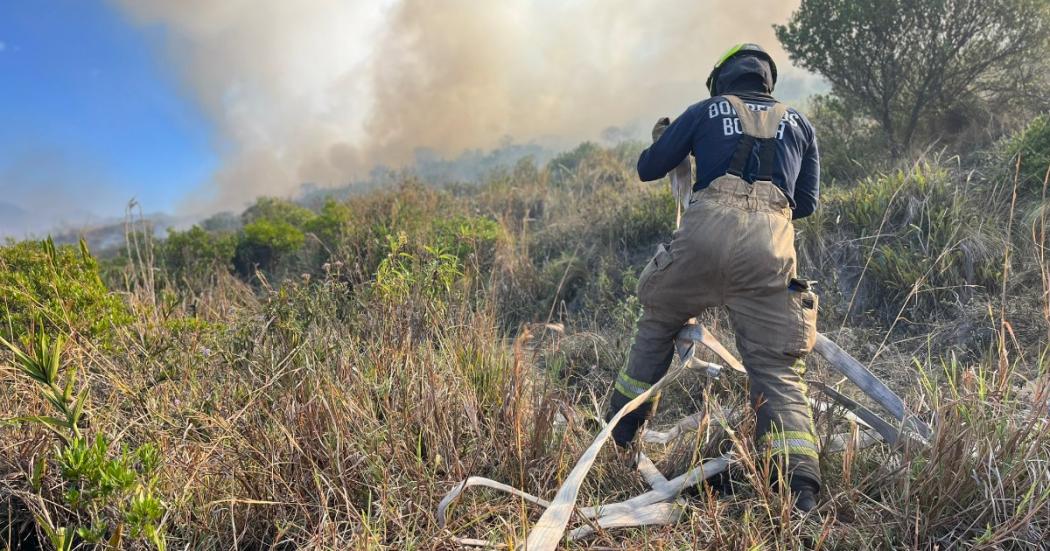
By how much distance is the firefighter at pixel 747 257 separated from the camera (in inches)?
95.5

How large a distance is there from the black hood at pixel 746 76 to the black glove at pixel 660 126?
0.33 metres

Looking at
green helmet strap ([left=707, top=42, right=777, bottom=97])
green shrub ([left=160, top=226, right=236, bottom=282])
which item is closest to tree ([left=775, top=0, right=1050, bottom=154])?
green helmet strap ([left=707, top=42, right=777, bottom=97])

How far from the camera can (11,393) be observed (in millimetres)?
2514

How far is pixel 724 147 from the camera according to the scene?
2646 mm

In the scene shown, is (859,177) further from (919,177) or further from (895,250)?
(895,250)

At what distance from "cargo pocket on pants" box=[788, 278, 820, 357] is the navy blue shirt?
0.49 meters

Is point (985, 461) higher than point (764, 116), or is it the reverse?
point (764, 116)

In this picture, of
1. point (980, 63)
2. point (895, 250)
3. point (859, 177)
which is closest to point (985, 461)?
point (895, 250)

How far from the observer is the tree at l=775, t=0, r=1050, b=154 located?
5.85 meters

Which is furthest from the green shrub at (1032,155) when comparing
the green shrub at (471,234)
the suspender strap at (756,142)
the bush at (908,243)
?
the green shrub at (471,234)

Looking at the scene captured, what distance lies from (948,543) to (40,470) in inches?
115

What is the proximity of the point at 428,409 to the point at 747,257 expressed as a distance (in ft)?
5.18

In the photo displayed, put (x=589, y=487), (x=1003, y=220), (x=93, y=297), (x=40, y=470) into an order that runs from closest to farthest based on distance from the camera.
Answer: (x=40, y=470), (x=589, y=487), (x=93, y=297), (x=1003, y=220)

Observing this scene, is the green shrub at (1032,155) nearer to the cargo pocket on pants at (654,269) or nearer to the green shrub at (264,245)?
the cargo pocket on pants at (654,269)
